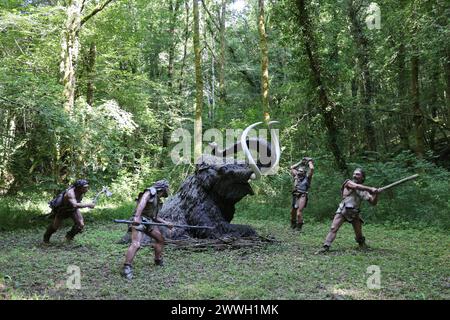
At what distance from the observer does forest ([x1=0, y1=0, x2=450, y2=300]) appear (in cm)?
610

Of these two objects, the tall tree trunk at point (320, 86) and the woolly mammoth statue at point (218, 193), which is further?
the tall tree trunk at point (320, 86)

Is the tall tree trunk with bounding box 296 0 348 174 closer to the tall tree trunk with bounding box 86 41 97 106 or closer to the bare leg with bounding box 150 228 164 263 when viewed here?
the tall tree trunk with bounding box 86 41 97 106

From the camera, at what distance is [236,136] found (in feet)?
54.2

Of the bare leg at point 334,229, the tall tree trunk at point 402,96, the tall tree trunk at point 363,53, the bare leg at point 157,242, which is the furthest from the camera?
the tall tree trunk at point 363,53

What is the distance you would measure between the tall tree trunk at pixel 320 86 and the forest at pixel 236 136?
36 mm

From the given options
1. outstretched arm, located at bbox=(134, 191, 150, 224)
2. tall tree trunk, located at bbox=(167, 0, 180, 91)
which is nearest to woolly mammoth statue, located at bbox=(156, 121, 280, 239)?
outstretched arm, located at bbox=(134, 191, 150, 224)

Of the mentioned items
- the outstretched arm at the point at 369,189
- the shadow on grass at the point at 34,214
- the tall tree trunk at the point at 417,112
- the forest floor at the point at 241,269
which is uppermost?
the tall tree trunk at the point at 417,112

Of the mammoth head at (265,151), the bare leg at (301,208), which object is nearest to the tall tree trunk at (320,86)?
the bare leg at (301,208)

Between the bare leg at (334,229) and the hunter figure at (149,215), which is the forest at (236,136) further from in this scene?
the hunter figure at (149,215)

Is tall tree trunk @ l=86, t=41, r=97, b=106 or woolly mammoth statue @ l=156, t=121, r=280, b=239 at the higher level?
tall tree trunk @ l=86, t=41, r=97, b=106

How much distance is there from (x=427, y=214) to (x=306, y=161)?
3.24 m

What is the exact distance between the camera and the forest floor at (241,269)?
5.26m

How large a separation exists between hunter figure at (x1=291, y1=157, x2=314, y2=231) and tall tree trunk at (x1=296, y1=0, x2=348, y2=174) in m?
2.80
